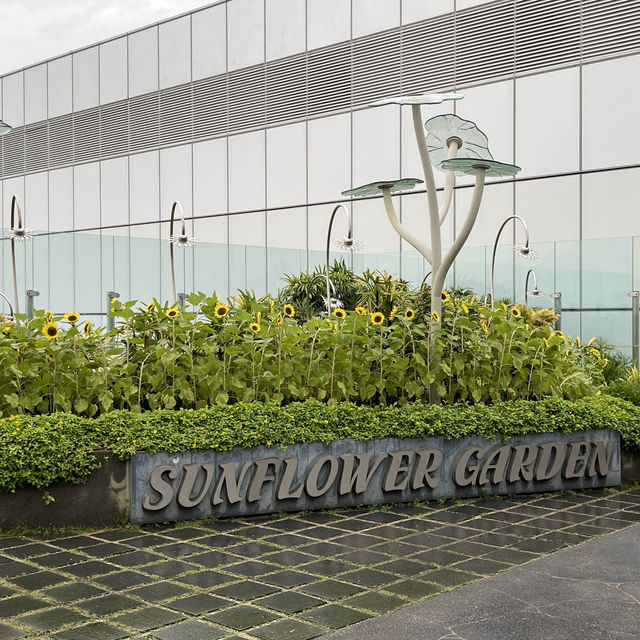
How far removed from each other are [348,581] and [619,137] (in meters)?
12.1

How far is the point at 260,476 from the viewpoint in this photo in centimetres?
662

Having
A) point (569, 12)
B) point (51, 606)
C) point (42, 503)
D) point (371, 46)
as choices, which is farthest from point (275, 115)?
point (51, 606)

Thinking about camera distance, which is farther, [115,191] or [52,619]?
[115,191]

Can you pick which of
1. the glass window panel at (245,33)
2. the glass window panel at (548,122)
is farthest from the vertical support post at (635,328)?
the glass window panel at (245,33)

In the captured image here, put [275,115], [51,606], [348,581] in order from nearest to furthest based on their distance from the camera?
[51,606] → [348,581] → [275,115]

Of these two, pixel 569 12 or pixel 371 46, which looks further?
pixel 371 46

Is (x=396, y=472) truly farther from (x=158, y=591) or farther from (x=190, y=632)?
(x=190, y=632)

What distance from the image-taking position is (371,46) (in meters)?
18.6

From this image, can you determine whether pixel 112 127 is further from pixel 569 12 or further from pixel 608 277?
pixel 608 277

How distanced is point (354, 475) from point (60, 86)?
22051 millimetres

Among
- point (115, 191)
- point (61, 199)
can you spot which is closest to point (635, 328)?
point (115, 191)

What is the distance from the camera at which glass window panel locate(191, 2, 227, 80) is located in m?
21.6

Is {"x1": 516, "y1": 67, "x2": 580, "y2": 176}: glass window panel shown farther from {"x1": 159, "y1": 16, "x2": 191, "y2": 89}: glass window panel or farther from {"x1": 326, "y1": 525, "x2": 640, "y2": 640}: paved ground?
{"x1": 326, "y1": 525, "x2": 640, "y2": 640}: paved ground

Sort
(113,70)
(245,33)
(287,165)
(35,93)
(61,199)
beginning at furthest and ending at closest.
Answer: (35,93) < (61,199) < (113,70) < (245,33) < (287,165)
